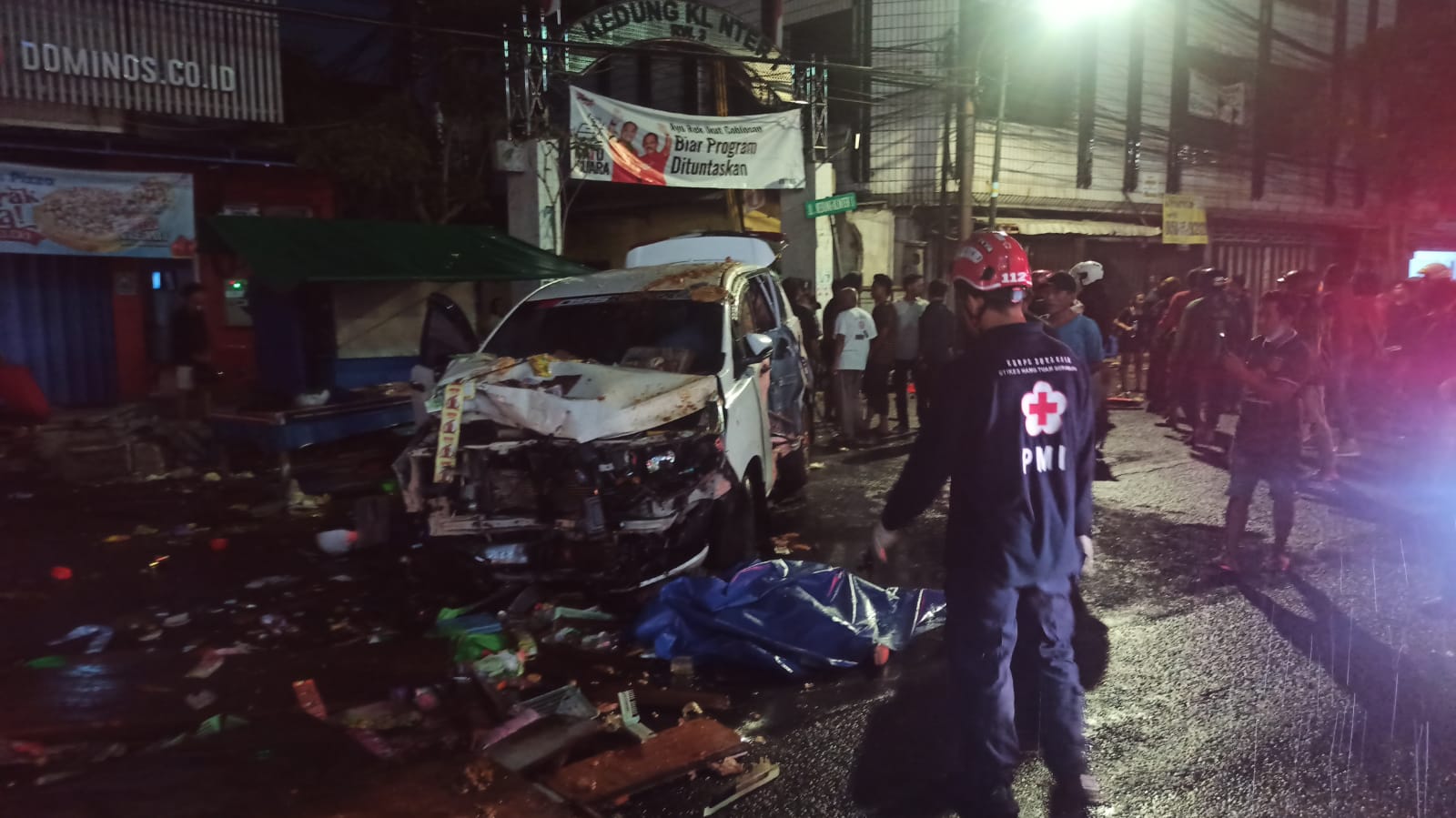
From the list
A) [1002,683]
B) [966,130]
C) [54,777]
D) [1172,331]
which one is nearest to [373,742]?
[54,777]

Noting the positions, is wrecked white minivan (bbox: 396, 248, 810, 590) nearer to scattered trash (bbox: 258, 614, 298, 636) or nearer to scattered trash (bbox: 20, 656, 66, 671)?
scattered trash (bbox: 258, 614, 298, 636)

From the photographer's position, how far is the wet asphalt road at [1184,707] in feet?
11.4

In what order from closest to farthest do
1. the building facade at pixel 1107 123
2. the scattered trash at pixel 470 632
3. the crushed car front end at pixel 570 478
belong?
the scattered trash at pixel 470 632 < the crushed car front end at pixel 570 478 < the building facade at pixel 1107 123

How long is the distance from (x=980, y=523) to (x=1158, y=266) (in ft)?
66.3

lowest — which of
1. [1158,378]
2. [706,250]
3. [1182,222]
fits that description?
[1158,378]

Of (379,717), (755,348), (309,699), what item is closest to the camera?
(379,717)

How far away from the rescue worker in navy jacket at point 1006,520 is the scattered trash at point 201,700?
10.9 ft

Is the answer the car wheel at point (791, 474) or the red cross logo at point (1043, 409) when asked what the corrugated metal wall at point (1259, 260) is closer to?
the car wheel at point (791, 474)

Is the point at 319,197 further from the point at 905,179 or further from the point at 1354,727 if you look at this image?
the point at 1354,727

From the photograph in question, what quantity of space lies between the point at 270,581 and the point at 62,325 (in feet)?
26.3

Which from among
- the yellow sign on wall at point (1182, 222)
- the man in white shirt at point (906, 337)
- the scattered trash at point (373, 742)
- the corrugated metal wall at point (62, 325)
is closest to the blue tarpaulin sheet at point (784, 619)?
the scattered trash at point (373, 742)

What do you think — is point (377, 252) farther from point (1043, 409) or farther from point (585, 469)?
point (1043, 409)

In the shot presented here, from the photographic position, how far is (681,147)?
12852 millimetres

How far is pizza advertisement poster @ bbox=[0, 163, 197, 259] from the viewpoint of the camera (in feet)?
35.0
